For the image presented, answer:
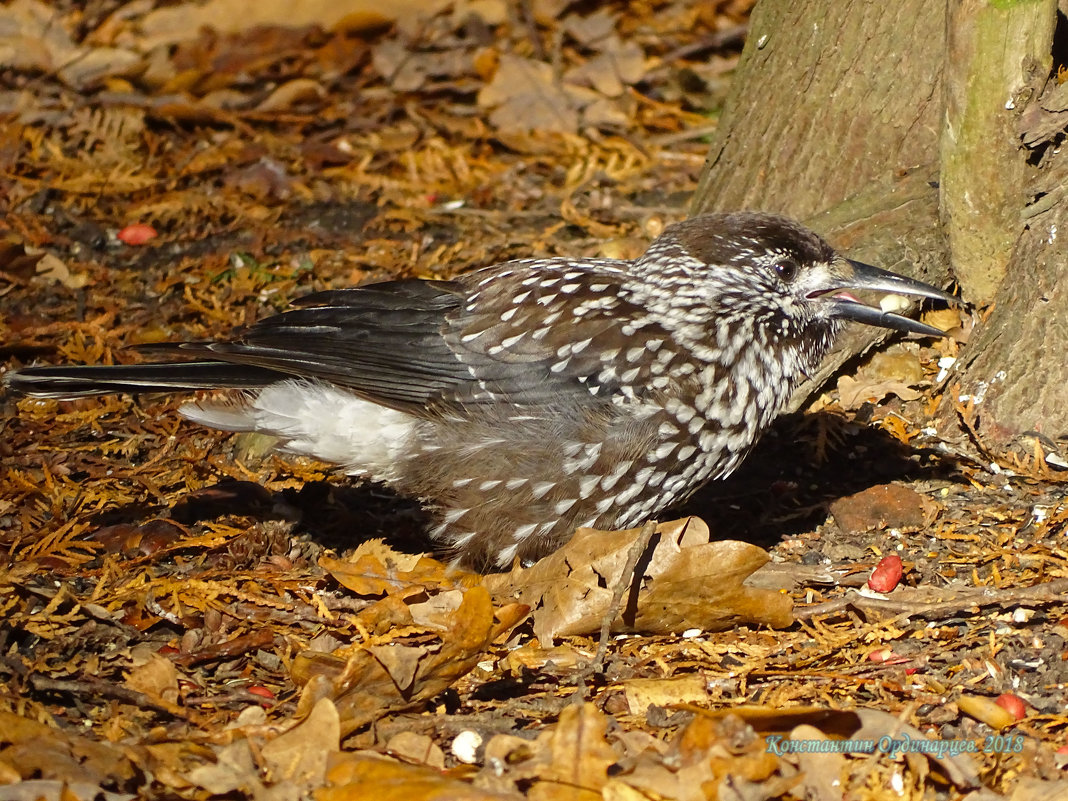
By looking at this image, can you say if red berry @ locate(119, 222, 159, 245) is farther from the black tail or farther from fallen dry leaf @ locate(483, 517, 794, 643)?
fallen dry leaf @ locate(483, 517, 794, 643)

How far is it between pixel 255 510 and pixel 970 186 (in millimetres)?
2831

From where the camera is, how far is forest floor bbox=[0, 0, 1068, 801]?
9.27 feet

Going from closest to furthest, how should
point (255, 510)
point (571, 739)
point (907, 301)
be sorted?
point (571, 739)
point (255, 510)
point (907, 301)

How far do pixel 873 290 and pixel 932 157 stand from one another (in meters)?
1.00

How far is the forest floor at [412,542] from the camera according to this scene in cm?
283

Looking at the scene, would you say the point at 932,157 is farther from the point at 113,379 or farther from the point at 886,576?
the point at 113,379

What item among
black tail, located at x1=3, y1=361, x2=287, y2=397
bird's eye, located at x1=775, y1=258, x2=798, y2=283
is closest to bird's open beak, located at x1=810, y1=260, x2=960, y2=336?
bird's eye, located at x1=775, y1=258, x2=798, y2=283

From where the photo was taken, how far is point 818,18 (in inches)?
198

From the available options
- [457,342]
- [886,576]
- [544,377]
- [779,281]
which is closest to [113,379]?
[457,342]

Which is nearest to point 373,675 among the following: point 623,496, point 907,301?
point 623,496

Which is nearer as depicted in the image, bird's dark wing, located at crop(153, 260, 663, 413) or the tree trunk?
bird's dark wing, located at crop(153, 260, 663, 413)

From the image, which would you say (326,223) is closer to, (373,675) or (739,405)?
(739,405)

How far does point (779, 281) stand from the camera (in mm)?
4207

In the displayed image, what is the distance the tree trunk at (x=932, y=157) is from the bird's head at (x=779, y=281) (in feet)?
1.50
